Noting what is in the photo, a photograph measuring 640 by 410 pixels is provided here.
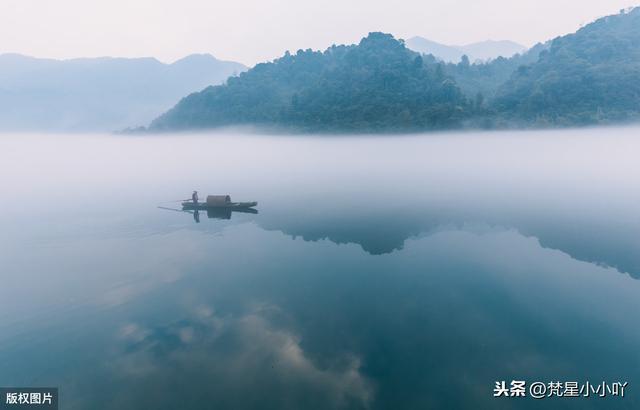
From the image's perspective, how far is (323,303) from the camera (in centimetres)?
2342

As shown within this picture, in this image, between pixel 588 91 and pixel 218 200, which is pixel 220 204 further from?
pixel 588 91

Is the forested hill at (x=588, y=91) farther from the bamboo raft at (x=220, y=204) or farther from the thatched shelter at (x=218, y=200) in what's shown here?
the thatched shelter at (x=218, y=200)

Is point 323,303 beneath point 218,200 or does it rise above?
beneath

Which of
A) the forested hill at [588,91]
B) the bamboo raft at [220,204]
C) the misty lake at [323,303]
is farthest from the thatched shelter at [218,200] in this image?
the forested hill at [588,91]

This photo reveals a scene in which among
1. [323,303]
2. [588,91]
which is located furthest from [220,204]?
[588,91]

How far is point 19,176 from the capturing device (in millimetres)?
97562

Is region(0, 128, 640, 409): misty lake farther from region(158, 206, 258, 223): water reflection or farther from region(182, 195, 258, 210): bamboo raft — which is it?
region(182, 195, 258, 210): bamboo raft

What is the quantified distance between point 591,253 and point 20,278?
5356 cm

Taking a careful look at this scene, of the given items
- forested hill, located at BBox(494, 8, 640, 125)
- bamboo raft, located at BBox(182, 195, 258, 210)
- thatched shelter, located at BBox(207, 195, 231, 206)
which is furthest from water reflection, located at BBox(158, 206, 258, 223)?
forested hill, located at BBox(494, 8, 640, 125)

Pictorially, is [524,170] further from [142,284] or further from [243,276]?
[142,284]

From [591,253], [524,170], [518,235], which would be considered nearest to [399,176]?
[524,170]

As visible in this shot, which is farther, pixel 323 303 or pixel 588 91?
pixel 588 91

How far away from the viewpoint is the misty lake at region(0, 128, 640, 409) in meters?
16.2

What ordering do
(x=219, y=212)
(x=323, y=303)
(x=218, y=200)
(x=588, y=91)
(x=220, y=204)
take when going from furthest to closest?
(x=588, y=91)
(x=219, y=212)
(x=220, y=204)
(x=218, y=200)
(x=323, y=303)
